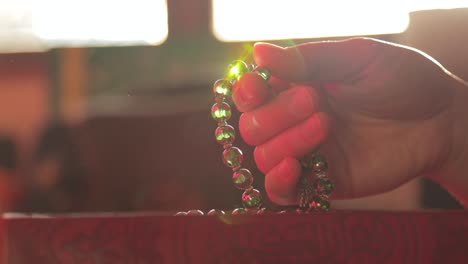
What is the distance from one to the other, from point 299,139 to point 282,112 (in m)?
0.04

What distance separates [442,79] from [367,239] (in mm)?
382

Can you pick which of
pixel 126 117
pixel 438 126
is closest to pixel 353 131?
pixel 438 126

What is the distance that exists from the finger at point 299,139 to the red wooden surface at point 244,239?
275 mm

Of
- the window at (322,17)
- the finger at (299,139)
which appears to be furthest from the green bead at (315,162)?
the window at (322,17)

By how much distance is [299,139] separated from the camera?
27.0 inches

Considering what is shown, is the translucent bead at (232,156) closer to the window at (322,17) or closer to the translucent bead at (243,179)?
the translucent bead at (243,179)

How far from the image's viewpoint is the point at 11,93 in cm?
296

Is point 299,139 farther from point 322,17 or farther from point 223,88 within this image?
point 322,17

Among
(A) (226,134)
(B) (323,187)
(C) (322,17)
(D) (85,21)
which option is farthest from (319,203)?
(D) (85,21)

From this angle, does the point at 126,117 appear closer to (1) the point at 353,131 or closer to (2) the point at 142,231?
(1) the point at 353,131

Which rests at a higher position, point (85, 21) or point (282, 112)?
point (85, 21)

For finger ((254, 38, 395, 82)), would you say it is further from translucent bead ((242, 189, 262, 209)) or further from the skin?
translucent bead ((242, 189, 262, 209))

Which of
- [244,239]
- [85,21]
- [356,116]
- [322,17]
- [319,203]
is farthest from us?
[85,21]

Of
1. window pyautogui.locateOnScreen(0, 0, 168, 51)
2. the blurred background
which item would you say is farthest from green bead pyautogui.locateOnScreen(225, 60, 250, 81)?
window pyautogui.locateOnScreen(0, 0, 168, 51)
